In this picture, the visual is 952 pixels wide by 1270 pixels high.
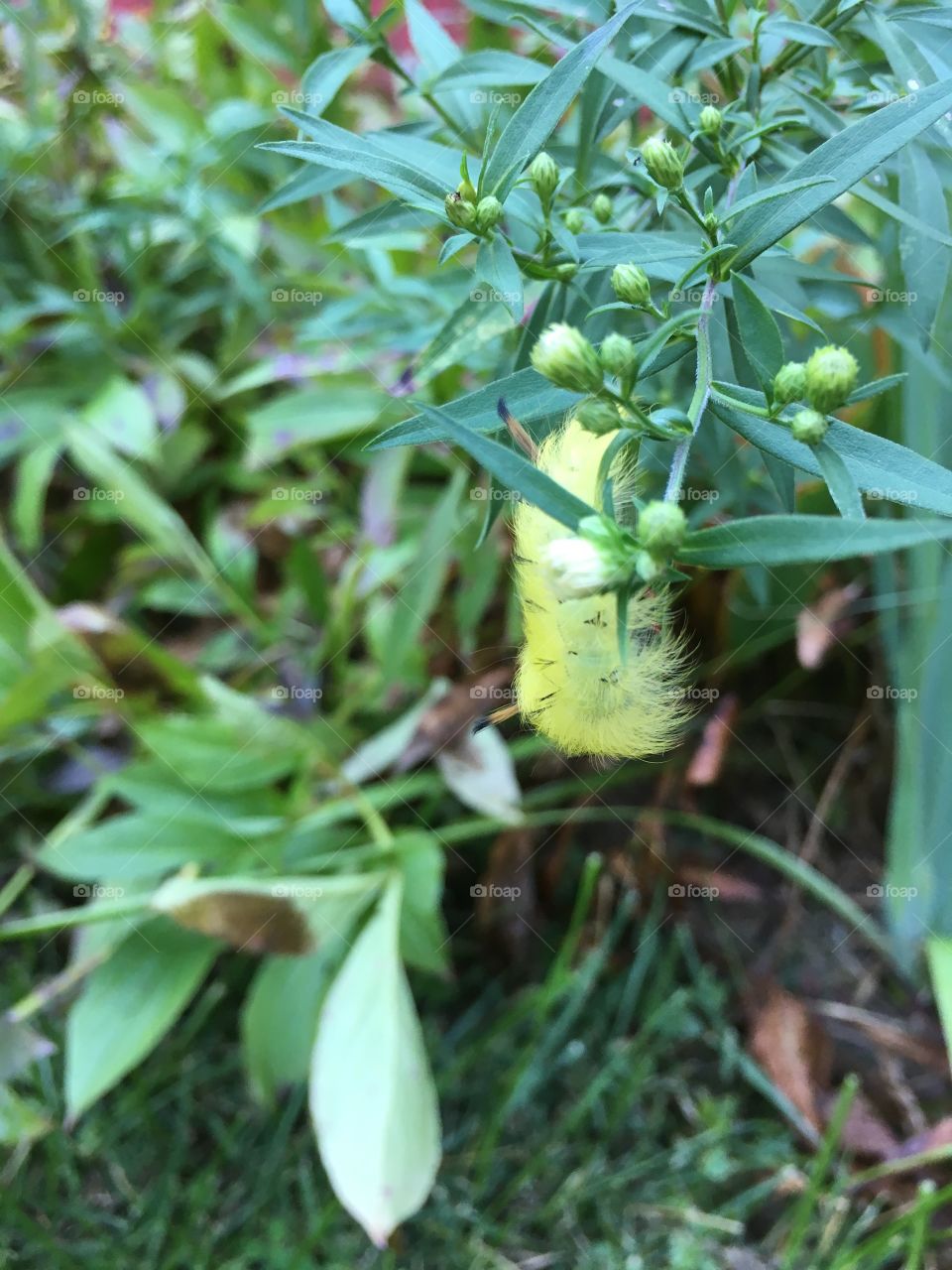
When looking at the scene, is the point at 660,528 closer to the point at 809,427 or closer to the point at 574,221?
the point at 809,427

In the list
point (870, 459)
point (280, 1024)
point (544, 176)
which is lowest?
point (280, 1024)

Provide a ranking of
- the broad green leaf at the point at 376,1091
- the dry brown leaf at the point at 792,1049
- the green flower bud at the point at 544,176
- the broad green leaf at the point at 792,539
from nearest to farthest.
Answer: the broad green leaf at the point at 792,539 → the green flower bud at the point at 544,176 → the broad green leaf at the point at 376,1091 → the dry brown leaf at the point at 792,1049

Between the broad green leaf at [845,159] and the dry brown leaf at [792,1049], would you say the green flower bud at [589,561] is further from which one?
the dry brown leaf at [792,1049]

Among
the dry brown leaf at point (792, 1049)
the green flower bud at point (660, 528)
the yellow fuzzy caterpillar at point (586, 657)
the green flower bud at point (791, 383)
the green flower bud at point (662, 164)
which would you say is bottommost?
the dry brown leaf at point (792, 1049)

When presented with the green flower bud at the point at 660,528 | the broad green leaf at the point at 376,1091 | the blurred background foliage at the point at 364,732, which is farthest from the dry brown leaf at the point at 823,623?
the green flower bud at the point at 660,528

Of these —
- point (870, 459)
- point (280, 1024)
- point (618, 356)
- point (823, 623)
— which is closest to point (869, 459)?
point (870, 459)

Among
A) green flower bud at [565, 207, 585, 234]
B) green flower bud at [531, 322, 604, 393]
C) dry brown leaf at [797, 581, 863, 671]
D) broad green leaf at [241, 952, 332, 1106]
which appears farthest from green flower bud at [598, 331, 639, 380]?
broad green leaf at [241, 952, 332, 1106]
